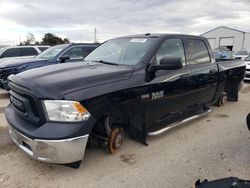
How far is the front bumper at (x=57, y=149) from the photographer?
2641mm

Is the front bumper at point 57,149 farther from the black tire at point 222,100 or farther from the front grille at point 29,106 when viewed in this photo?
the black tire at point 222,100

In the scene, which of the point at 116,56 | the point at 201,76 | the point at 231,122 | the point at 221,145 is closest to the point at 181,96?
the point at 201,76

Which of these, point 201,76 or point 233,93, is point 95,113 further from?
point 233,93

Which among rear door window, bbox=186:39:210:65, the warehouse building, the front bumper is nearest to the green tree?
the warehouse building

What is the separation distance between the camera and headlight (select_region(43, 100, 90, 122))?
8.74 feet

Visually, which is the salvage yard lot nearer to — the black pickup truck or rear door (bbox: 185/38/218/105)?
the black pickup truck

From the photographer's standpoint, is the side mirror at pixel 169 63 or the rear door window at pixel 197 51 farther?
the rear door window at pixel 197 51

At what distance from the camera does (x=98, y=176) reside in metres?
3.04

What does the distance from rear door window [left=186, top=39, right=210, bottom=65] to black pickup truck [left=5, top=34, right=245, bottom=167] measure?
2 centimetres

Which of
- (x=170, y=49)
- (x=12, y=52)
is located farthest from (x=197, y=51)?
(x=12, y=52)

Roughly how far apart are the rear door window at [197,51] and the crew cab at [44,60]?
321 cm

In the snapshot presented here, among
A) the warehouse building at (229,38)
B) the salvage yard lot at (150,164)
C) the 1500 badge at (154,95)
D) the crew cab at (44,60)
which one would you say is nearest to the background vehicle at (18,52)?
the crew cab at (44,60)

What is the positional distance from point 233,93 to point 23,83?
218 inches

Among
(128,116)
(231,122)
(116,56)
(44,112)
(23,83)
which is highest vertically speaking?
(116,56)
